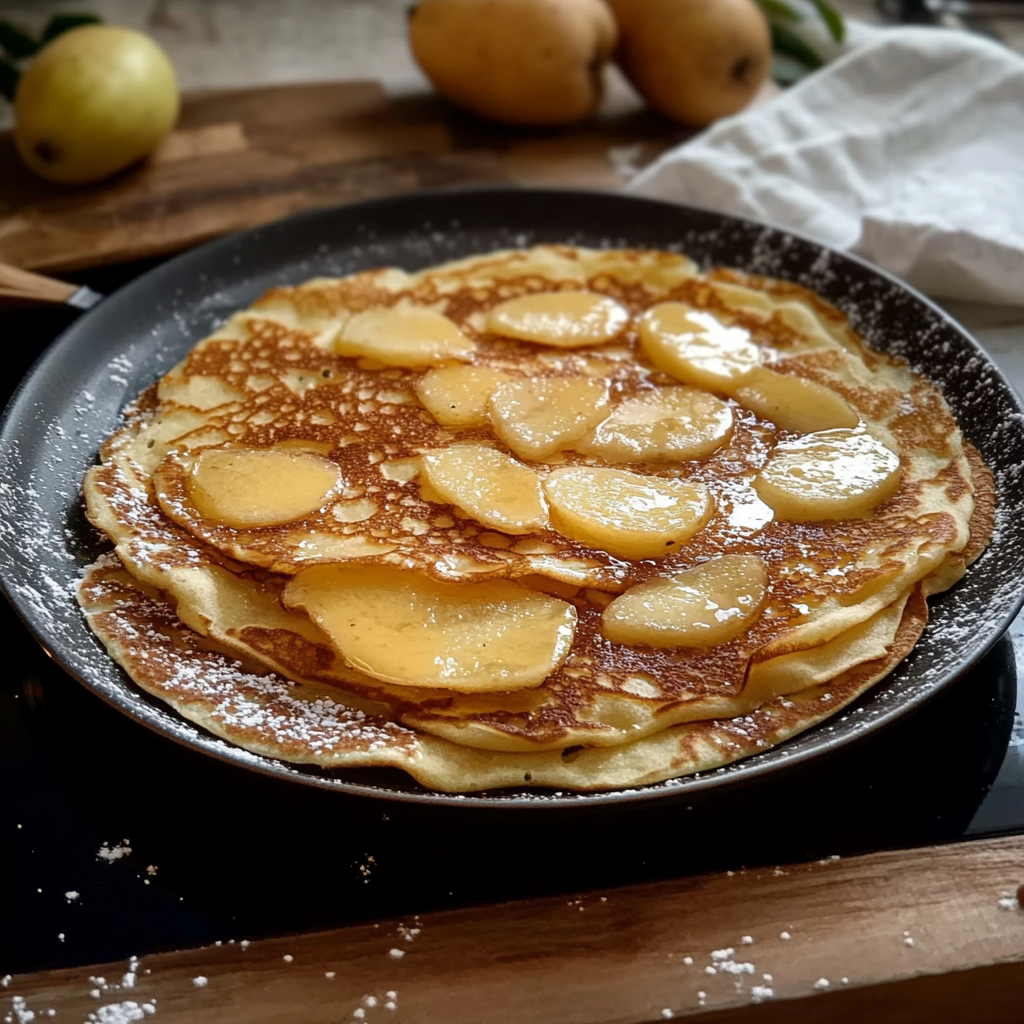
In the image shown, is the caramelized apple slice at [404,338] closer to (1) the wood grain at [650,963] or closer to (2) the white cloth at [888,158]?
(2) the white cloth at [888,158]

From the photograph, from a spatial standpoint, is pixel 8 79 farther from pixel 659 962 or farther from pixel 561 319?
pixel 659 962

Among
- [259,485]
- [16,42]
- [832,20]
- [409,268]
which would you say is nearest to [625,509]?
[259,485]

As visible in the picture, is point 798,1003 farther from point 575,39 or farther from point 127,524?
point 575,39

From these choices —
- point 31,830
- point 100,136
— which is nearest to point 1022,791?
→ point 31,830

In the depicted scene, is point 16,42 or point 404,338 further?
point 16,42

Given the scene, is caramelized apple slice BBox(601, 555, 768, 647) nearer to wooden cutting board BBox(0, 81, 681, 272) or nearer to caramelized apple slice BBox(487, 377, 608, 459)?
caramelized apple slice BBox(487, 377, 608, 459)
